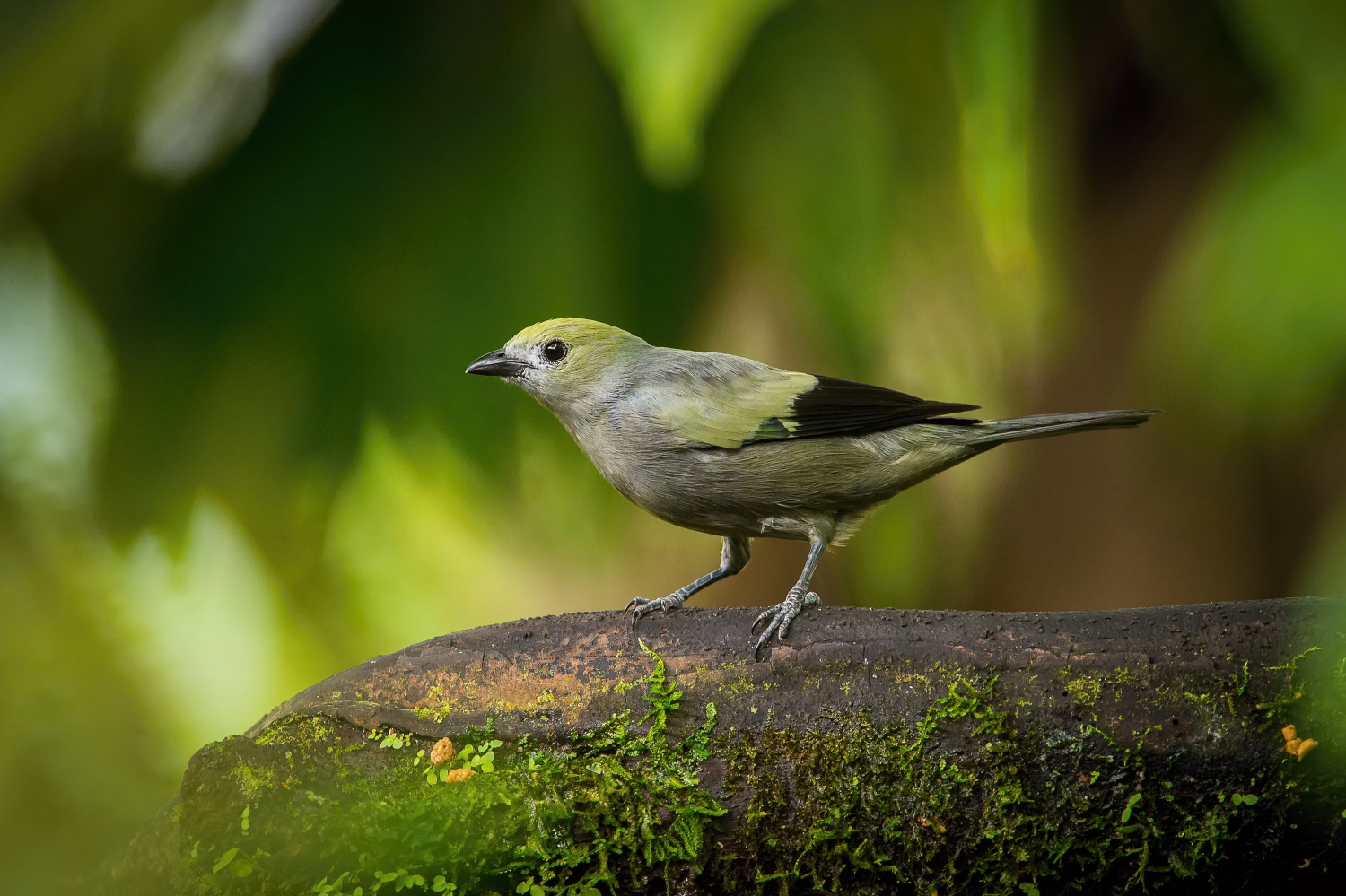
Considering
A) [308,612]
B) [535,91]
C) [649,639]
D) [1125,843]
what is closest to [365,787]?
[649,639]

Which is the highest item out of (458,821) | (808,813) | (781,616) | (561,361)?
(561,361)

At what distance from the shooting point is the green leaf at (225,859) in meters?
1.45

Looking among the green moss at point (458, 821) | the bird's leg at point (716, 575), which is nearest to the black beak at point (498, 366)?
the bird's leg at point (716, 575)

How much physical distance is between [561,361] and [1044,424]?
1.02 m

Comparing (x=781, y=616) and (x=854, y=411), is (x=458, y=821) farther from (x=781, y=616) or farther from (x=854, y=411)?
(x=854, y=411)

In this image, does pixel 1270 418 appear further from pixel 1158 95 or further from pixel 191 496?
pixel 191 496

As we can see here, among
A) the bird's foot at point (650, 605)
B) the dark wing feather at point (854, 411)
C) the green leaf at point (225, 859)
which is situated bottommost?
the green leaf at point (225, 859)

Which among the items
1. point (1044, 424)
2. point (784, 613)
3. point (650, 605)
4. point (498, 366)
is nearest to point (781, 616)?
point (784, 613)

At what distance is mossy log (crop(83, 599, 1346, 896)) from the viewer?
1.46 m

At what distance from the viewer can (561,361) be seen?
221 centimetres

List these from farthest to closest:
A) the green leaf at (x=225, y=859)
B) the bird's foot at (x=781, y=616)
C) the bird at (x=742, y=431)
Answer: the bird at (x=742, y=431)
the bird's foot at (x=781, y=616)
the green leaf at (x=225, y=859)

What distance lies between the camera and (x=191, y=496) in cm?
273

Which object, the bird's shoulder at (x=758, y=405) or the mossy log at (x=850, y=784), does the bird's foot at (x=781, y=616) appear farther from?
the bird's shoulder at (x=758, y=405)

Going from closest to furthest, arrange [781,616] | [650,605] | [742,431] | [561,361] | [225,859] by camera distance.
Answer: [225,859], [781,616], [650,605], [742,431], [561,361]
